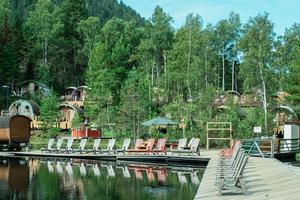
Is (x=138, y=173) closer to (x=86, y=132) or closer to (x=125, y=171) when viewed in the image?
(x=125, y=171)

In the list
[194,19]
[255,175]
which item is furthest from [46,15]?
[255,175]

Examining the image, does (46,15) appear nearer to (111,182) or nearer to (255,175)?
(111,182)

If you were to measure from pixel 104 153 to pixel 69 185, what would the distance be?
11.9 meters

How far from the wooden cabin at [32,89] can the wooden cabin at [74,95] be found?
287 cm

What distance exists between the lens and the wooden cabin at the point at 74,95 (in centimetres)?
6444

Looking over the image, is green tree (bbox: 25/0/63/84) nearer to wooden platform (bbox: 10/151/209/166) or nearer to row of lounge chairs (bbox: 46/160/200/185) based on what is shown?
wooden platform (bbox: 10/151/209/166)

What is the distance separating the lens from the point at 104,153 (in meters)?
30.2

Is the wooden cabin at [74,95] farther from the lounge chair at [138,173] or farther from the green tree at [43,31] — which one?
the lounge chair at [138,173]

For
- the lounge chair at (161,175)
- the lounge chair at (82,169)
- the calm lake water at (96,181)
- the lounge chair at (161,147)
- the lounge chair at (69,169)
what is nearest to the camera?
the calm lake water at (96,181)

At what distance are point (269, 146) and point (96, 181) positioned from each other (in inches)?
420

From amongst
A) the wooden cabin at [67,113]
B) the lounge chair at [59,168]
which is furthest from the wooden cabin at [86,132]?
the lounge chair at [59,168]

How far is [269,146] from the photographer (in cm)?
2638

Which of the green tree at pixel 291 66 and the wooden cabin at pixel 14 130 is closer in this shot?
the wooden cabin at pixel 14 130

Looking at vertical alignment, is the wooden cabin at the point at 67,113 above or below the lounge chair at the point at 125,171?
above
